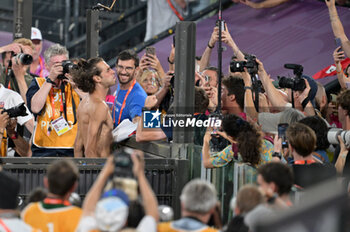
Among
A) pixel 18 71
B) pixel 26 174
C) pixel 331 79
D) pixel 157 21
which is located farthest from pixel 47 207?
pixel 157 21

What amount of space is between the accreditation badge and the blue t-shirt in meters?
0.50

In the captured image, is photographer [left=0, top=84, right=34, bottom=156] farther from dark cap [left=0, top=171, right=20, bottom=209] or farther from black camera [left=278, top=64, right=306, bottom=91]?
dark cap [left=0, top=171, right=20, bottom=209]

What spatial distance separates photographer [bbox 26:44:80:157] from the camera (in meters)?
5.98

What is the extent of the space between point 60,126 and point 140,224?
10.00 ft

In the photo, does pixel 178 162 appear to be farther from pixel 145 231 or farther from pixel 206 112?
pixel 145 231

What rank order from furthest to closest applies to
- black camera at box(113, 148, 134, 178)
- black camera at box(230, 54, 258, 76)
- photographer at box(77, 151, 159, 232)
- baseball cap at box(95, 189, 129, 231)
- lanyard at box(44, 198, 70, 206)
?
1. black camera at box(230, 54, 258, 76)
2. lanyard at box(44, 198, 70, 206)
3. black camera at box(113, 148, 134, 178)
4. photographer at box(77, 151, 159, 232)
5. baseball cap at box(95, 189, 129, 231)

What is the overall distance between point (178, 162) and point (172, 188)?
0.70ft

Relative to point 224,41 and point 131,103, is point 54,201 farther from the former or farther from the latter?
point 224,41

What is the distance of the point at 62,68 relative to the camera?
5996 millimetres

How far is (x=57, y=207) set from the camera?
3432 mm

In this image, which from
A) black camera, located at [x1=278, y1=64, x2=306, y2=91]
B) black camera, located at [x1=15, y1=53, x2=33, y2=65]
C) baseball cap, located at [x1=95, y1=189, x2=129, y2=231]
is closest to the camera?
baseball cap, located at [x1=95, y1=189, x2=129, y2=231]

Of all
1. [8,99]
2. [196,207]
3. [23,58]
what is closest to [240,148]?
[196,207]

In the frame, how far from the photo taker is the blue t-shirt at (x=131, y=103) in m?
6.12

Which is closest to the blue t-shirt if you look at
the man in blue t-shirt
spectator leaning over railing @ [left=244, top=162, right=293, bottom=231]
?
the man in blue t-shirt
